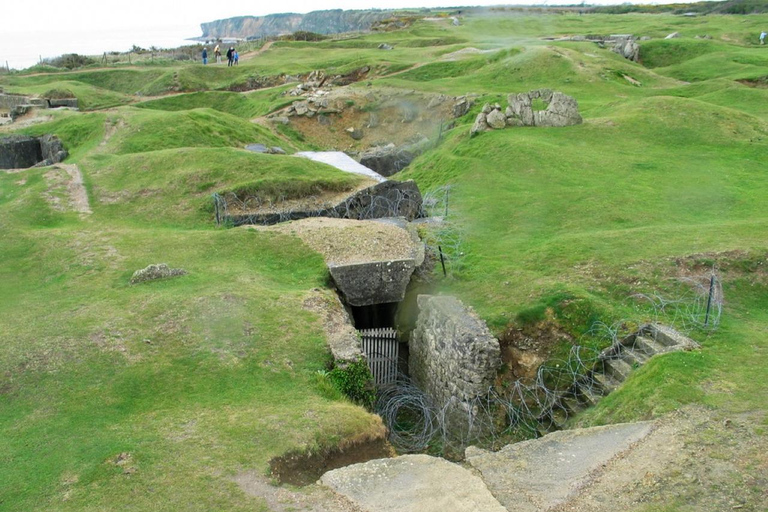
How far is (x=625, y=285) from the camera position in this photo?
14883mm

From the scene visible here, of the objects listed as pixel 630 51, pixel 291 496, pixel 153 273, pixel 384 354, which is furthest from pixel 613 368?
pixel 630 51

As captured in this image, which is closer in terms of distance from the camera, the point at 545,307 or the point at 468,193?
the point at 545,307

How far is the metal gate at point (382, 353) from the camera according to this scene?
50.4 ft

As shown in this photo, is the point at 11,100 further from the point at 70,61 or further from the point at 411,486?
the point at 411,486

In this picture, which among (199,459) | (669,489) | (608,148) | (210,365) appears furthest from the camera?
(608,148)

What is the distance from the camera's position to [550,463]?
9273 millimetres

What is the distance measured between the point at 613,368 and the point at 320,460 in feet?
21.5

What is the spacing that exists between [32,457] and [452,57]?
45765mm

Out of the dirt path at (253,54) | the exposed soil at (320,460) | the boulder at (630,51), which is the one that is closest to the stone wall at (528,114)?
the exposed soil at (320,460)

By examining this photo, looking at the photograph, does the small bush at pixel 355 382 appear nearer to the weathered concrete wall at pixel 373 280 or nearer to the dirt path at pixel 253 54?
the weathered concrete wall at pixel 373 280

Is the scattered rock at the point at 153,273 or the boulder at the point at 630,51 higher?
the boulder at the point at 630,51

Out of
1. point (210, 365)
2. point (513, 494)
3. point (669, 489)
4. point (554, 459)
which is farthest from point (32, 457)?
point (669, 489)

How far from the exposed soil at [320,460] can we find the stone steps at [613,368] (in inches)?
167

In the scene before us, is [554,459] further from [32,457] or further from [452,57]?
[452,57]
